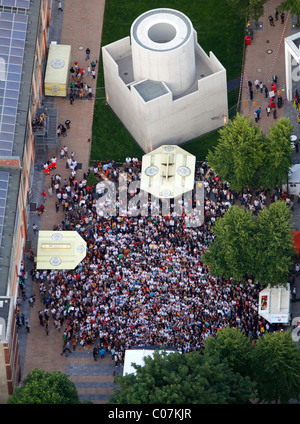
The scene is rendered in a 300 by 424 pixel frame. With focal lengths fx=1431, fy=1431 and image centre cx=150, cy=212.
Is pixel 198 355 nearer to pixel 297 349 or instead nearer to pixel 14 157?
pixel 297 349

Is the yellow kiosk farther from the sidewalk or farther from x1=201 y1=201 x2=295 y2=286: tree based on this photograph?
x1=201 y1=201 x2=295 y2=286: tree

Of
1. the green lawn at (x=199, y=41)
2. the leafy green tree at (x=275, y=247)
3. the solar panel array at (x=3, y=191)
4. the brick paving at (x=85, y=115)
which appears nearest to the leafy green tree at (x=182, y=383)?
the brick paving at (x=85, y=115)

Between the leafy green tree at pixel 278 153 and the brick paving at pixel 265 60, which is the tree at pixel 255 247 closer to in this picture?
the leafy green tree at pixel 278 153

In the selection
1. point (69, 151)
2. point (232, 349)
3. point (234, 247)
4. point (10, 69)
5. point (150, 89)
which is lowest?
point (232, 349)

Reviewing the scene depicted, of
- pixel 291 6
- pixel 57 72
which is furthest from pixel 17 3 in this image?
pixel 291 6

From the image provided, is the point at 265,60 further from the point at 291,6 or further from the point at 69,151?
the point at 69,151

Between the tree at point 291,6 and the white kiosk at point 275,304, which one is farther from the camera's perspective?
the tree at point 291,6
